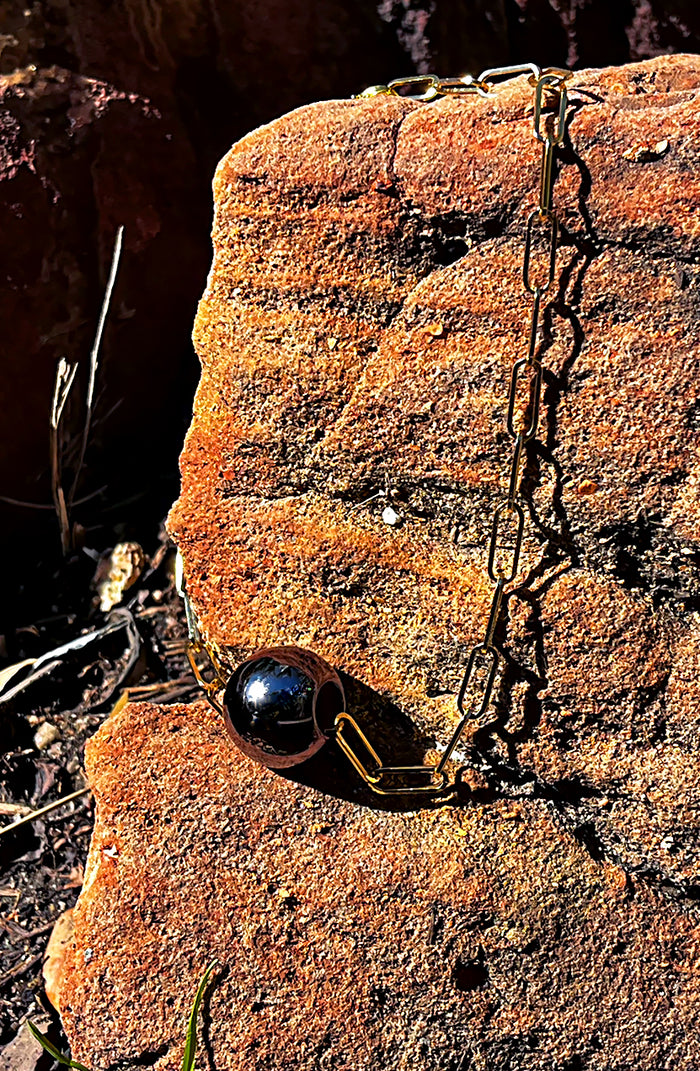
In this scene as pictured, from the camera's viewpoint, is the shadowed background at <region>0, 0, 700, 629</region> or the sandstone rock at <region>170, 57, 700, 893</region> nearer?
the sandstone rock at <region>170, 57, 700, 893</region>

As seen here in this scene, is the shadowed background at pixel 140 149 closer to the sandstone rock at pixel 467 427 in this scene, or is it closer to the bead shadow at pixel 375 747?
the sandstone rock at pixel 467 427

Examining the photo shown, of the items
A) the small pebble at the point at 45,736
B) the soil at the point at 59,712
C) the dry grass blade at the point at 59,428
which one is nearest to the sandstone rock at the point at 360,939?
the soil at the point at 59,712

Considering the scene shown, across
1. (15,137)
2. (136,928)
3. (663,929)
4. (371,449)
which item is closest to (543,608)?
(371,449)

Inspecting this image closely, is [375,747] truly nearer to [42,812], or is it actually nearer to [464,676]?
[464,676]

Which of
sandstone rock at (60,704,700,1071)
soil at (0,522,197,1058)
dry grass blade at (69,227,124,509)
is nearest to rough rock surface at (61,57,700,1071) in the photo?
sandstone rock at (60,704,700,1071)

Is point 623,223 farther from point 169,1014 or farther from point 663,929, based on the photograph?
point 169,1014

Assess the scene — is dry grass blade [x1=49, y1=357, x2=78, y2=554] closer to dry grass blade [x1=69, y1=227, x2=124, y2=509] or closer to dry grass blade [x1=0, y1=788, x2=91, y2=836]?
dry grass blade [x1=69, y1=227, x2=124, y2=509]
